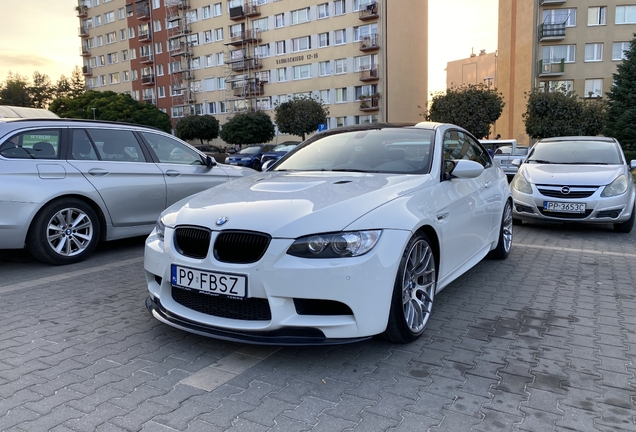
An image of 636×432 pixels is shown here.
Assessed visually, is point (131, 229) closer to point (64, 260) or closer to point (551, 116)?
point (64, 260)

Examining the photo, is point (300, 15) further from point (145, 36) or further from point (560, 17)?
point (145, 36)

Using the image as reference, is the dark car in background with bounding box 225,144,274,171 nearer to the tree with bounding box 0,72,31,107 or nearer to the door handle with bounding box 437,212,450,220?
the door handle with bounding box 437,212,450,220

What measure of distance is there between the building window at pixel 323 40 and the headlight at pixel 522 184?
1760 inches

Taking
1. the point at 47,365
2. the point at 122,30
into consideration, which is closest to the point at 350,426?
the point at 47,365

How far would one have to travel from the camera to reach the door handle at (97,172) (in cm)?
584

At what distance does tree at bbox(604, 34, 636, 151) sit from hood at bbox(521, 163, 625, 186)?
30.1 meters

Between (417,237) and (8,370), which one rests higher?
(417,237)

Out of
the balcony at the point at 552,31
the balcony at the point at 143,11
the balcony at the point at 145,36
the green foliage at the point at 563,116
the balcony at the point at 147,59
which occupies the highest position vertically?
the balcony at the point at 143,11

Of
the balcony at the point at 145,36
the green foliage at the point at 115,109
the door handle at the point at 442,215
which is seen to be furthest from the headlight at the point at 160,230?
the balcony at the point at 145,36

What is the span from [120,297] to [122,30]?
2935 inches

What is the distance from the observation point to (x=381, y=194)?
10.9 ft

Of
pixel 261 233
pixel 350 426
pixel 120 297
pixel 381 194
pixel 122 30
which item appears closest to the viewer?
pixel 350 426

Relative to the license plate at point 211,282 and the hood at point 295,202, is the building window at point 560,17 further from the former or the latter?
the license plate at point 211,282

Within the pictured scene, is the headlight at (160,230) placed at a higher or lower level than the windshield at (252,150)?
lower
